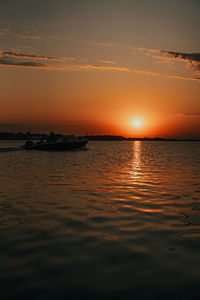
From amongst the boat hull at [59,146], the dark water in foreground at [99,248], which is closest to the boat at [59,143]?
the boat hull at [59,146]

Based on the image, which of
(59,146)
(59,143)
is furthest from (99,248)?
(59,146)

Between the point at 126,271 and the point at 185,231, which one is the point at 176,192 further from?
the point at 126,271

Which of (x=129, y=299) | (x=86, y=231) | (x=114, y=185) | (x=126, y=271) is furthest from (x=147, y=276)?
(x=114, y=185)

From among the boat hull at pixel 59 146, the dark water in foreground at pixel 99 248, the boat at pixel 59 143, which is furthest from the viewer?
the boat hull at pixel 59 146

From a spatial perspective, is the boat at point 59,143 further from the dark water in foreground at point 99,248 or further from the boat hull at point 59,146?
the dark water in foreground at point 99,248

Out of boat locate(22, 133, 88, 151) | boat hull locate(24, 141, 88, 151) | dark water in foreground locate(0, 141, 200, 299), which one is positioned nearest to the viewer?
dark water in foreground locate(0, 141, 200, 299)

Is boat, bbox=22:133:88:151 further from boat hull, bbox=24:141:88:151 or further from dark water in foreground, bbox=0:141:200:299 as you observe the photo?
dark water in foreground, bbox=0:141:200:299

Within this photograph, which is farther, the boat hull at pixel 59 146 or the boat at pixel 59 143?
the boat hull at pixel 59 146

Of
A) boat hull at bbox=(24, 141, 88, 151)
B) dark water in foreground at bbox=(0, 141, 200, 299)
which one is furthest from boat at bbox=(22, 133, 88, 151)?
dark water in foreground at bbox=(0, 141, 200, 299)

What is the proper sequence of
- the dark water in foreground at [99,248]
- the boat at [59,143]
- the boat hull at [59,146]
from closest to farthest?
the dark water in foreground at [99,248], the boat at [59,143], the boat hull at [59,146]

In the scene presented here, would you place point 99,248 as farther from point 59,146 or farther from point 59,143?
point 59,146

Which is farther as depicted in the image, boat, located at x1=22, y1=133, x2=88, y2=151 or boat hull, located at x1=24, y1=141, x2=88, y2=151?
boat hull, located at x1=24, y1=141, x2=88, y2=151

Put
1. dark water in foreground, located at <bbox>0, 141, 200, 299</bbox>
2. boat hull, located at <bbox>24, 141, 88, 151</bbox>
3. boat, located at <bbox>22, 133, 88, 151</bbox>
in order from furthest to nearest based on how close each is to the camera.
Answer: boat hull, located at <bbox>24, 141, 88, 151</bbox>
boat, located at <bbox>22, 133, 88, 151</bbox>
dark water in foreground, located at <bbox>0, 141, 200, 299</bbox>

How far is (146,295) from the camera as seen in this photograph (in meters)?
4.84
